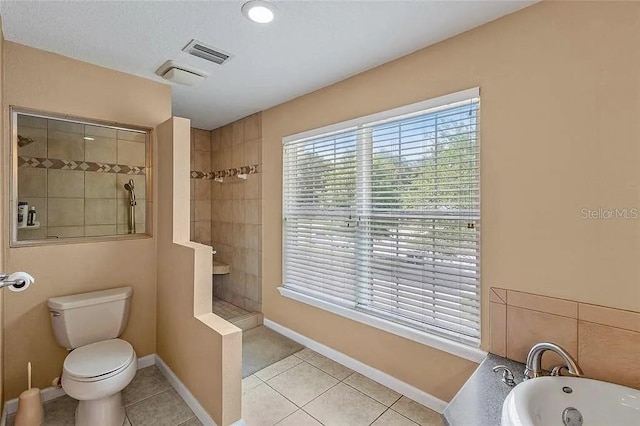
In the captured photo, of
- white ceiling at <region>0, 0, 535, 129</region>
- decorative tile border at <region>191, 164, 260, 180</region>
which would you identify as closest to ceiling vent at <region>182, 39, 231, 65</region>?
white ceiling at <region>0, 0, 535, 129</region>

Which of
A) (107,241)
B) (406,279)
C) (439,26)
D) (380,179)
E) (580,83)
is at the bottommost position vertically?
(406,279)

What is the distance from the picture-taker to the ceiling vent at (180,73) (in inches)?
91.2

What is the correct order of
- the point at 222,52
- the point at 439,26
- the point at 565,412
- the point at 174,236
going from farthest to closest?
the point at 174,236 → the point at 222,52 → the point at 439,26 → the point at 565,412

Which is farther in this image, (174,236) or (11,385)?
(174,236)

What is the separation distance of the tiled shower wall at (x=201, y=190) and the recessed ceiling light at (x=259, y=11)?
2.77 m

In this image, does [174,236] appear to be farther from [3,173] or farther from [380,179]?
[380,179]

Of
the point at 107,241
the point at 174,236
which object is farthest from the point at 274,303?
the point at 107,241

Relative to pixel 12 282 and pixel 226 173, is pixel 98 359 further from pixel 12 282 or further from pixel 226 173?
pixel 226 173

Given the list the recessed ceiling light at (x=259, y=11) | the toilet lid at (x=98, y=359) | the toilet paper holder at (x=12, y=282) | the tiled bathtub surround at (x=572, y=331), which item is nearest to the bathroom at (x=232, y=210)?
the toilet lid at (x=98, y=359)

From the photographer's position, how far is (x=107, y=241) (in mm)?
2430

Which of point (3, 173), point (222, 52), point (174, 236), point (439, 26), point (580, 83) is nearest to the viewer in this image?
point (580, 83)

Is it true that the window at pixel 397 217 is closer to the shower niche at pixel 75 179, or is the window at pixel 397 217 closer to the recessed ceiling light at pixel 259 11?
the recessed ceiling light at pixel 259 11

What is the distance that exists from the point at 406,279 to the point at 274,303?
164cm

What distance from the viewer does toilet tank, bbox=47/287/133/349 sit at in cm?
207
